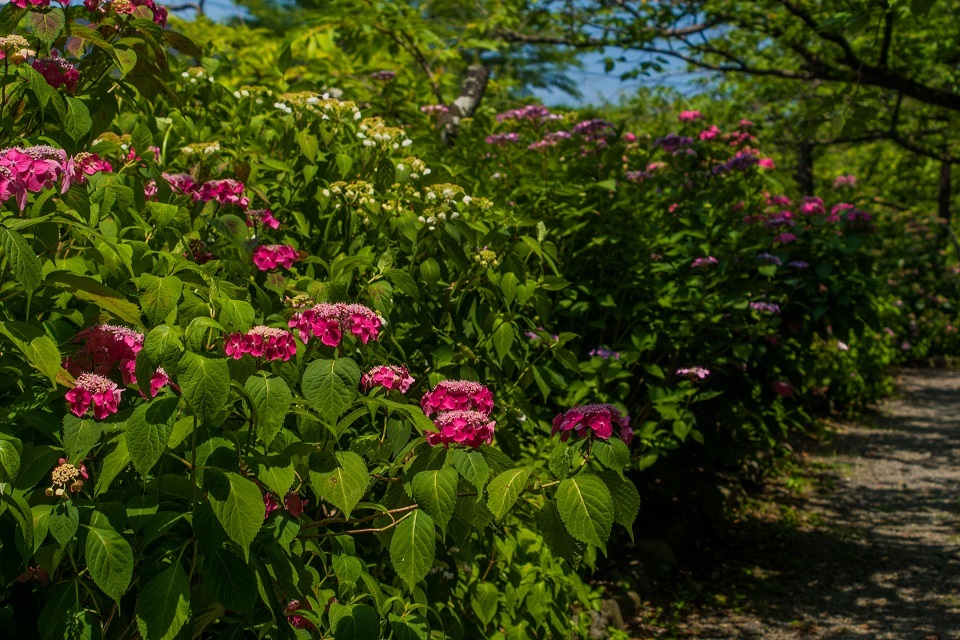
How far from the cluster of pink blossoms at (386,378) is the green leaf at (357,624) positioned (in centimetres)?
48

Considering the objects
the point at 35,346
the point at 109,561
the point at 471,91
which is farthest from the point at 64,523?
the point at 471,91

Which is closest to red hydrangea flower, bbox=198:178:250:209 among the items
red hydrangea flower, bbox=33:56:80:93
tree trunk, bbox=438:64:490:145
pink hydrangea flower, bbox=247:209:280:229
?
pink hydrangea flower, bbox=247:209:280:229

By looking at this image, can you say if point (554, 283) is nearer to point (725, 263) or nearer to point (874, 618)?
point (725, 263)

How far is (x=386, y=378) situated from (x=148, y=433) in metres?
0.60

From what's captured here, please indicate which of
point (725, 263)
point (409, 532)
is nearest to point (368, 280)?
point (409, 532)

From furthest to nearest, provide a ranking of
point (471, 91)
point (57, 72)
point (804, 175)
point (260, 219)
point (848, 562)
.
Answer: point (804, 175) < point (471, 91) < point (848, 562) < point (260, 219) < point (57, 72)

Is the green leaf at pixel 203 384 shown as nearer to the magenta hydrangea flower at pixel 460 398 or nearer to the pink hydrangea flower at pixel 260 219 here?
the magenta hydrangea flower at pixel 460 398

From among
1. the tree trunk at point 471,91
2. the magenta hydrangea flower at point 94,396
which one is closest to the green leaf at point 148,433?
the magenta hydrangea flower at point 94,396

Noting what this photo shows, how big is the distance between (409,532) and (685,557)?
3.94 metres

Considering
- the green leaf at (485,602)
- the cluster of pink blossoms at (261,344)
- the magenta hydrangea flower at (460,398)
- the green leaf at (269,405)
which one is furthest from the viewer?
the green leaf at (485,602)

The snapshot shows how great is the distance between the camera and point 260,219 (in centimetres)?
271

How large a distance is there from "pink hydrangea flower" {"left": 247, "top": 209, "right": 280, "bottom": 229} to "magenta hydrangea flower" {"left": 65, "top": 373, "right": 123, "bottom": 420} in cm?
107

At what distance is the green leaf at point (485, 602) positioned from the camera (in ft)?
9.56

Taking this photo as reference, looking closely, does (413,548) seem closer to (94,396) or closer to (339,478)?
(339,478)
